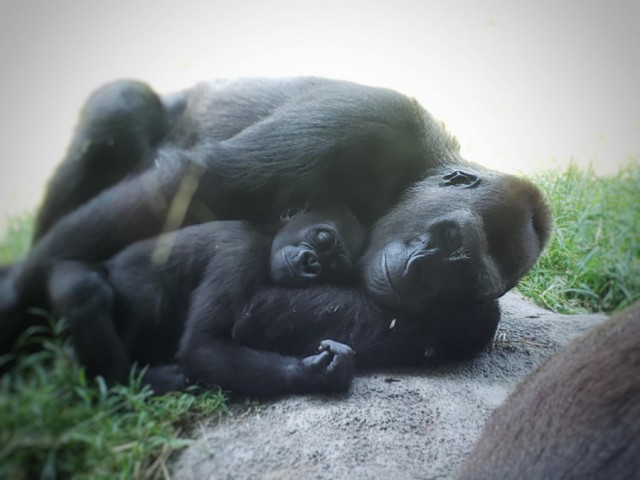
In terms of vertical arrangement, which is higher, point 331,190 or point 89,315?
point 331,190

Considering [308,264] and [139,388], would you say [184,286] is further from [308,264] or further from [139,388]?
[308,264]

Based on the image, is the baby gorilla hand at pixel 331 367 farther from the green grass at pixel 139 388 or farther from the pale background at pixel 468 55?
the pale background at pixel 468 55

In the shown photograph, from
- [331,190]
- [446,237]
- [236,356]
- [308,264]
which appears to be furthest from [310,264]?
[446,237]

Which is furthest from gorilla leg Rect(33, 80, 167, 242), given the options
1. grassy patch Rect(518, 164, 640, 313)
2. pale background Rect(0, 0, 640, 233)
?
grassy patch Rect(518, 164, 640, 313)

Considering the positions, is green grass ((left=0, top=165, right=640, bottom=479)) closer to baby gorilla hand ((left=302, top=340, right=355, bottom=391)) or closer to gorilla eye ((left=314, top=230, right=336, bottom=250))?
baby gorilla hand ((left=302, top=340, right=355, bottom=391))

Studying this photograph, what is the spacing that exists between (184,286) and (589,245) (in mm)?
1365

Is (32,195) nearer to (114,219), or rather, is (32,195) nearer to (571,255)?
(114,219)

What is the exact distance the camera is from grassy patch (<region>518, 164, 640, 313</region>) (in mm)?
1794

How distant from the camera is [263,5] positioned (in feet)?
6.38

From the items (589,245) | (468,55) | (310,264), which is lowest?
(310,264)

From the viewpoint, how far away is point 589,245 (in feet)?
6.23

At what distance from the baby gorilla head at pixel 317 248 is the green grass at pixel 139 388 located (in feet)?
1.67

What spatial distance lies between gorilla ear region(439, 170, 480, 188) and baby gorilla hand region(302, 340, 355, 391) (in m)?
0.95

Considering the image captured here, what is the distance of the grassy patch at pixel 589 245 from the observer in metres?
1.79
